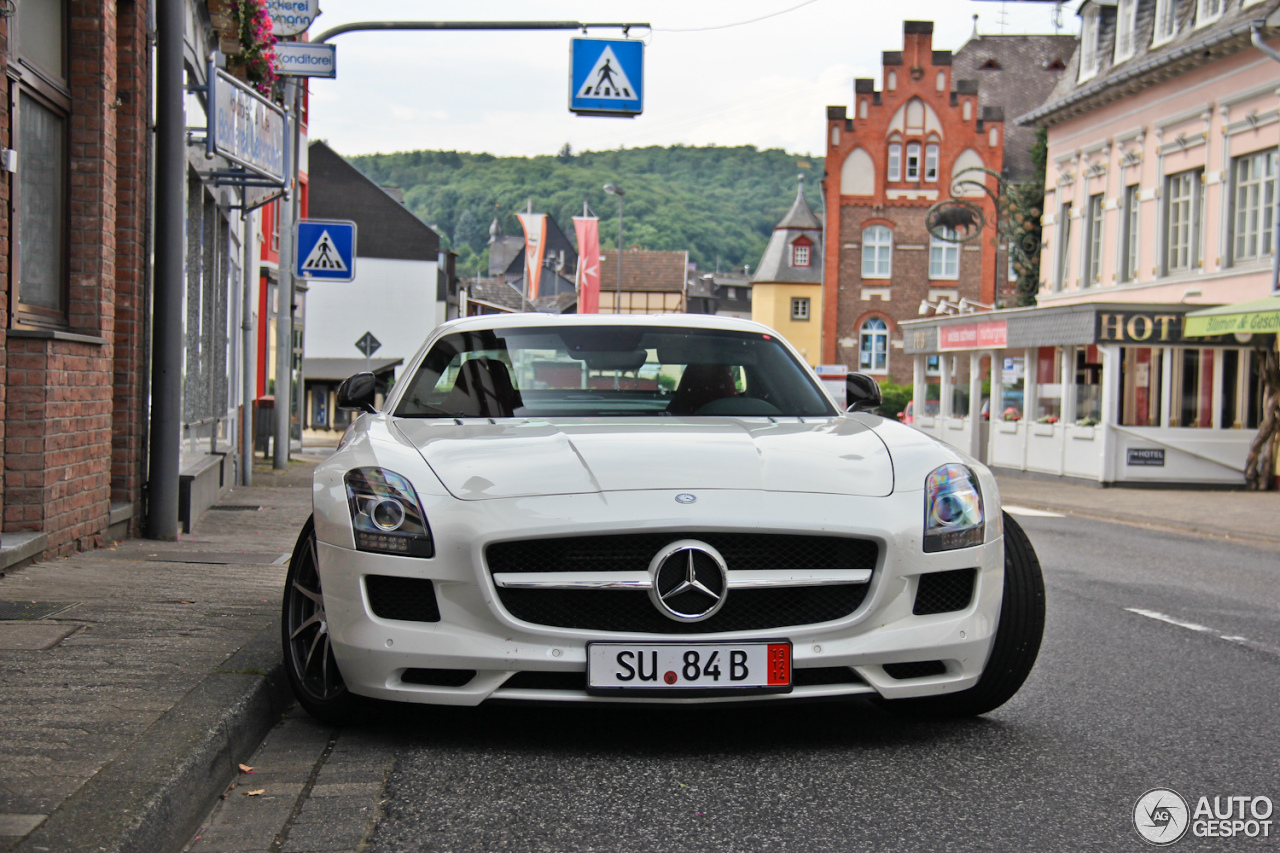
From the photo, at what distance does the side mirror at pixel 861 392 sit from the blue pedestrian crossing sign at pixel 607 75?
10600mm

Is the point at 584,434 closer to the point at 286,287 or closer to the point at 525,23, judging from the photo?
the point at 525,23

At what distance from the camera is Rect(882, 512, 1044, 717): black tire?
14.5 ft

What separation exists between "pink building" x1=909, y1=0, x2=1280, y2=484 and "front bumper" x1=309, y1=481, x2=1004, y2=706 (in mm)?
20423

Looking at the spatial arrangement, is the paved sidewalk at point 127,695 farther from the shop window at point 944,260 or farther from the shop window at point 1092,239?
the shop window at point 944,260

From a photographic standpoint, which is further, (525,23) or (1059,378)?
(1059,378)

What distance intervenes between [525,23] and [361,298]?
4783cm

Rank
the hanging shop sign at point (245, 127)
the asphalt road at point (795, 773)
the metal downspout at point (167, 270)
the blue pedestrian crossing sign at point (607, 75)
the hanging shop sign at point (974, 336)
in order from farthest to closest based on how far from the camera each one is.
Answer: the hanging shop sign at point (974, 336) → the blue pedestrian crossing sign at point (607, 75) → the hanging shop sign at point (245, 127) → the metal downspout at point (167, 270) → the asphalt road at point (795, 773)

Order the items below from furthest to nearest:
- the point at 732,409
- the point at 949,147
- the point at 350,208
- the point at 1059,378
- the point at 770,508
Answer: the point at 350,208, the point at 949,147, the point at 1059,378, the point at 732,409, the point at 770,508

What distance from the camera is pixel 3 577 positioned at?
21.7 ft

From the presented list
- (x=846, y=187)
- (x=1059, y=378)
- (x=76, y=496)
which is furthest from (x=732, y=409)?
(x=846, y=187)

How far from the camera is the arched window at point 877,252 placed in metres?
58.3

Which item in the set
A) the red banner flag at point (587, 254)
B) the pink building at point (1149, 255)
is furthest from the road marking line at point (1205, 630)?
the red banner flag at point (587, 254)

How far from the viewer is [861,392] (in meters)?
6.04

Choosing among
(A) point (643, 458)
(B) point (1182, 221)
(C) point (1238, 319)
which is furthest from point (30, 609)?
(B) point (1182, 221)
